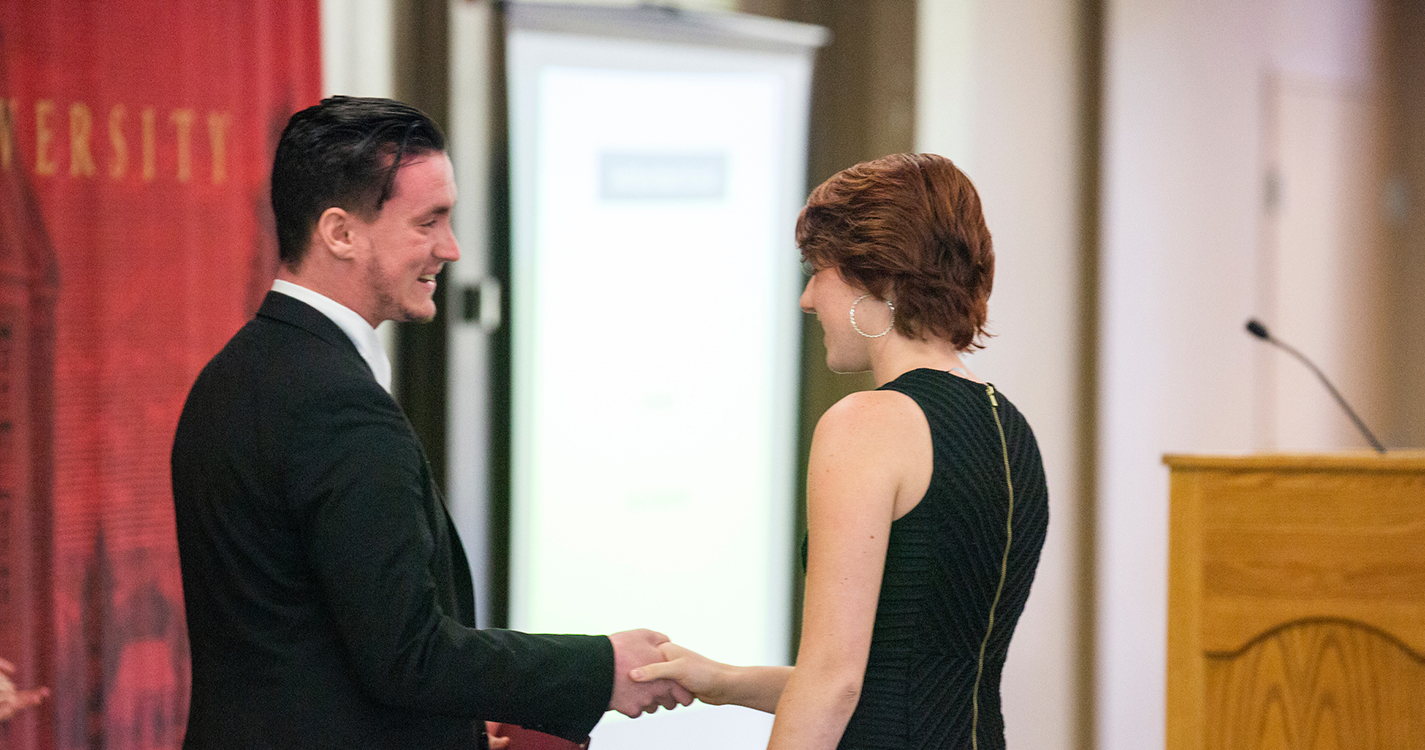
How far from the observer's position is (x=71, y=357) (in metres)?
2.11

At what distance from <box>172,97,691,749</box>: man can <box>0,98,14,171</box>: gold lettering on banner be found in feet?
3.24

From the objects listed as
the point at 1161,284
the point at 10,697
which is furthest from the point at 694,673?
the point at 1161,284

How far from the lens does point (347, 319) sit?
4.42ft

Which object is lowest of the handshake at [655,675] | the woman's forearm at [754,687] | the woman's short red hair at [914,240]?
the woman's forearm at [754,687]

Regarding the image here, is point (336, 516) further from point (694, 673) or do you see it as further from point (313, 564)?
point (694, 673)

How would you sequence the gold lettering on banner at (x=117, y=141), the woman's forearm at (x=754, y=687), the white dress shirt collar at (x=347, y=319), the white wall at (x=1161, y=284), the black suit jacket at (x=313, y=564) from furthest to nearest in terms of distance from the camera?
the white wall at (x=1161, y=284) < the gold lettering on banner at (x=117, y=141) < the woman's forearm at (x=754, y=687) < the white dress shirt collar at (x=347, y=319) < the black suit jacket at (x=313, y=564)

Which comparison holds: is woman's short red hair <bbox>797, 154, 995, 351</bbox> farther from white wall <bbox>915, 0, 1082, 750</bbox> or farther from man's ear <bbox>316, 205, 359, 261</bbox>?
white wall <bbox>915, 0, 1082, 750</bbox>

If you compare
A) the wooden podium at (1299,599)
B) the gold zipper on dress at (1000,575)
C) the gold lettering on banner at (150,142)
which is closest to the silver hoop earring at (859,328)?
the gold zipper on dress at (1000,575)

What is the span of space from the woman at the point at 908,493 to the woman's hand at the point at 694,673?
0.25 metres

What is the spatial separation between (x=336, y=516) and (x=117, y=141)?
1304 mm

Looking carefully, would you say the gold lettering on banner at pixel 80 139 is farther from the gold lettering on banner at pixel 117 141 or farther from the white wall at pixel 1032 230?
the white wall at pixel 1032 230

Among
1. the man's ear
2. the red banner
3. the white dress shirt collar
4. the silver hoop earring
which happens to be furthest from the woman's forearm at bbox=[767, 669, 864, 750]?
the red banner

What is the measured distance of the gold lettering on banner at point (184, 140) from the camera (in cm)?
220

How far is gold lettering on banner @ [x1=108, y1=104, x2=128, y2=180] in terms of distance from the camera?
214 cm
